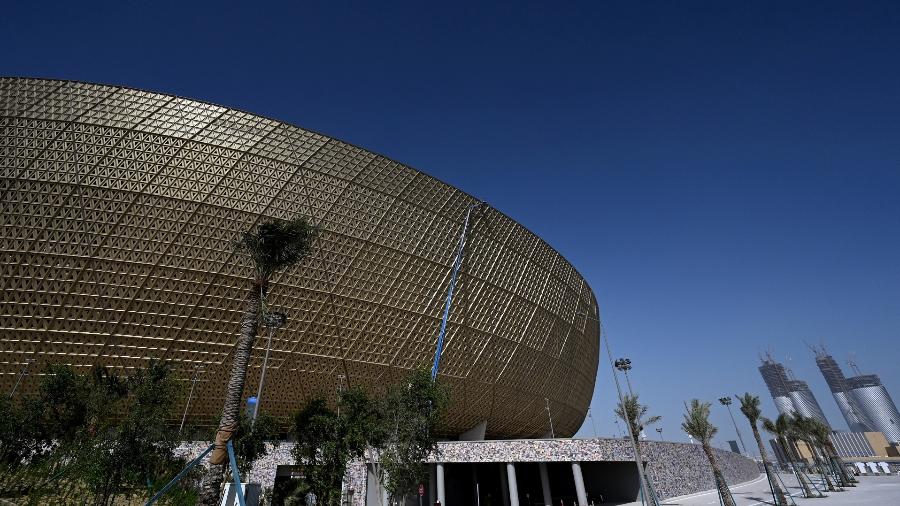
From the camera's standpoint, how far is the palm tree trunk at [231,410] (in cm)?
1141

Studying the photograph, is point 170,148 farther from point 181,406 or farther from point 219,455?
point 219,455

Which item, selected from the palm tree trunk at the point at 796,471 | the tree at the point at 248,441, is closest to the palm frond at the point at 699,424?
the palm tree trunk at the point at 796,471

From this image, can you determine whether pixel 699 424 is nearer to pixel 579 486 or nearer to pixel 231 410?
pixel 579 486

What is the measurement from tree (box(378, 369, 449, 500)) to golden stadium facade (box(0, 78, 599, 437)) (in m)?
9.31

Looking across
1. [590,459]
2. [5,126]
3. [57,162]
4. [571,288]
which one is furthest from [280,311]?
[571,288]

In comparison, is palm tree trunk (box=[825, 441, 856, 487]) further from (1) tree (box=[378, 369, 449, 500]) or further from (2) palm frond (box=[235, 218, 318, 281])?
(2) palm frond (box=[235, 218, 318, 281])

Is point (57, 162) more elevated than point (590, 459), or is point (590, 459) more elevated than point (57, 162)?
point (57, 162)

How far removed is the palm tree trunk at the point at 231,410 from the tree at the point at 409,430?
6.02 metres

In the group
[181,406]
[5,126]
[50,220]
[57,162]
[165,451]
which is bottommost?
[165,451]

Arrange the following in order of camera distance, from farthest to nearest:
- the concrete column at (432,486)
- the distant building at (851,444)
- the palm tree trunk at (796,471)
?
the distant building at (851,444), the palm tree trunk at (796,471), the concrete column at (432,486)

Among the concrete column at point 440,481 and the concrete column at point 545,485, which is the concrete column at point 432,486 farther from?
the concrete column at point 545,485

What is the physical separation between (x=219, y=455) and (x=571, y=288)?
114ft

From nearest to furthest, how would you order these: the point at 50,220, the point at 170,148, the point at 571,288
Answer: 1. the point at 50,220
2. the point at 170,148
3. the point at 571,288

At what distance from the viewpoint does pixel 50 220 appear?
21781 millimetres
